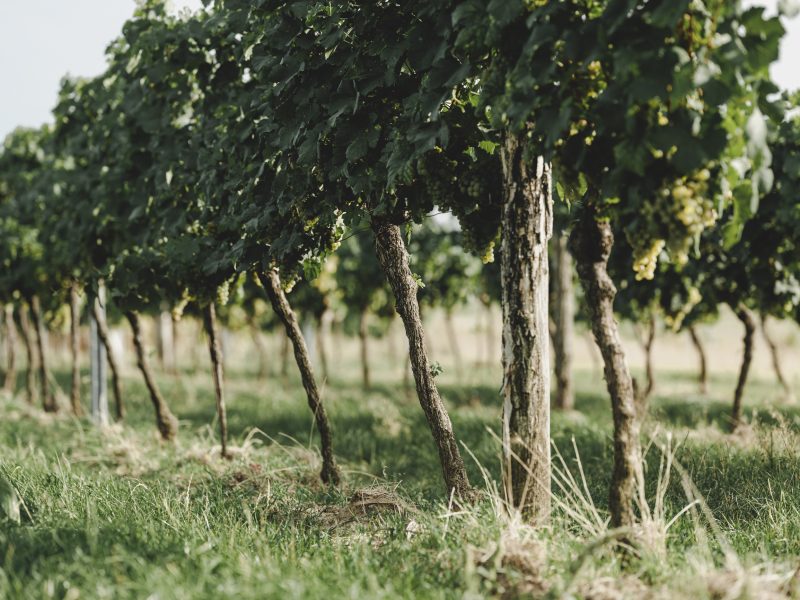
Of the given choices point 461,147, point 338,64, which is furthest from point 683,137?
point 338,64

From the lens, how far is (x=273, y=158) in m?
3.71

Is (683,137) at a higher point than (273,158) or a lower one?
lower

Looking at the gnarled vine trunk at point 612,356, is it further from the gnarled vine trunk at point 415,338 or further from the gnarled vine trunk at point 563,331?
the gnarled vine trunk at point 563,331

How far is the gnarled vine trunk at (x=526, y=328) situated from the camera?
2.83 m

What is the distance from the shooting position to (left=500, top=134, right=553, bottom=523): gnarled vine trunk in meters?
2.83

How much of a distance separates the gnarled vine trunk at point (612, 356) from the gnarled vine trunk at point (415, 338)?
1.02m

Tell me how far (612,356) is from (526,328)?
44cm

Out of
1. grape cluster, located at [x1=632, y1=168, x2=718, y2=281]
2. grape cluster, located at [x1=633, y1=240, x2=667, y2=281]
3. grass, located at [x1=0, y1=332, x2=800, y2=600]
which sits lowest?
grass, located at [x1=0, y1=332, x2=800, y2=600]

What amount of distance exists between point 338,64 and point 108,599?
2.54 metres

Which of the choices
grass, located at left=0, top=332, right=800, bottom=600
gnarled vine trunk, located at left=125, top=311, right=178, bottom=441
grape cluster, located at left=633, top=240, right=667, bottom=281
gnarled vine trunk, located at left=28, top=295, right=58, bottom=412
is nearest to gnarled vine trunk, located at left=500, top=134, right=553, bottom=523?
grass, located at left=0, top=332, right=800, bottom=600

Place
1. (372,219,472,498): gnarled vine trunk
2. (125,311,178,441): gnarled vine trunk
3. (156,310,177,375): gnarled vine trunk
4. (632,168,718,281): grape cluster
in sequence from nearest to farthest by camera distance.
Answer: (632,168,718,281): grape cluster → (372,219,472,498): gnarled vine trunk → (125,311,178,441): gnarled vine trunk → (156,310,177,375): gnarled vine trunk

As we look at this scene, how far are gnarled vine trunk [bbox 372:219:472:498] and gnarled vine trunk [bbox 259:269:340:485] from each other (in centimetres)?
104

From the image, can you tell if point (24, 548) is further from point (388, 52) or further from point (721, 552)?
point (721, 552)

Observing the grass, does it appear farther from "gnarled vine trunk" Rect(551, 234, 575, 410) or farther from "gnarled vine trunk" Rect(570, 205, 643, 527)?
"gnarled vine trunk" Rect(551, 234, 575, 410)
